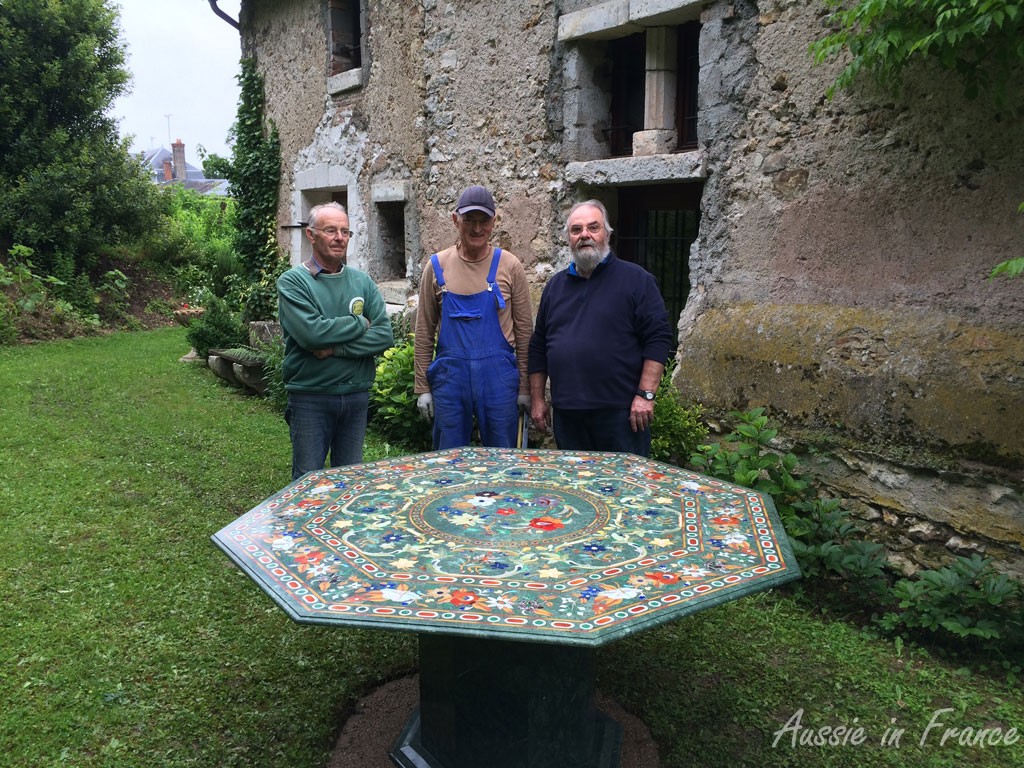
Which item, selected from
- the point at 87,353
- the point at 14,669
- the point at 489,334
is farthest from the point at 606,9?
the point at 87,353

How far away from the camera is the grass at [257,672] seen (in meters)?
2.70

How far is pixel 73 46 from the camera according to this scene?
1174 cm

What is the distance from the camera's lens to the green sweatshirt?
3.49 metres

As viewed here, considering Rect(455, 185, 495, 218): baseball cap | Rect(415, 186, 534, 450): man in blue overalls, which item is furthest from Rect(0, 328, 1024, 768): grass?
Rect(455, 185, 495, 218): baseball cap

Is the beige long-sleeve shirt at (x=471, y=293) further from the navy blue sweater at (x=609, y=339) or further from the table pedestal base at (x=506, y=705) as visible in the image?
the table pedestal base at (x=506, y=705)

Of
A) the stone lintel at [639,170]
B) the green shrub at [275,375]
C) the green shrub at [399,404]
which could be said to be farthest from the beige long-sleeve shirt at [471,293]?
the green shrub at [275,375]

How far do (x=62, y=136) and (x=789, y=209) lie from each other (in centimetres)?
1115

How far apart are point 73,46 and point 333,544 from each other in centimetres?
1239

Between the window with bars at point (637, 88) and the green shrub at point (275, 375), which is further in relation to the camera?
the green shrub at point (275, 375)

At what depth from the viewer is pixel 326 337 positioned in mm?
3486

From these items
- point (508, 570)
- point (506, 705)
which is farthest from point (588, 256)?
point (506, 705)

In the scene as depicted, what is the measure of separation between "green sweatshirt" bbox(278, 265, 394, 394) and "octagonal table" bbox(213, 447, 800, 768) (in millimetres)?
713

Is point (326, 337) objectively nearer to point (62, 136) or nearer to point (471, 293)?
point (471, 293)

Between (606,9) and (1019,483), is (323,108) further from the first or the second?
(1019,483)
